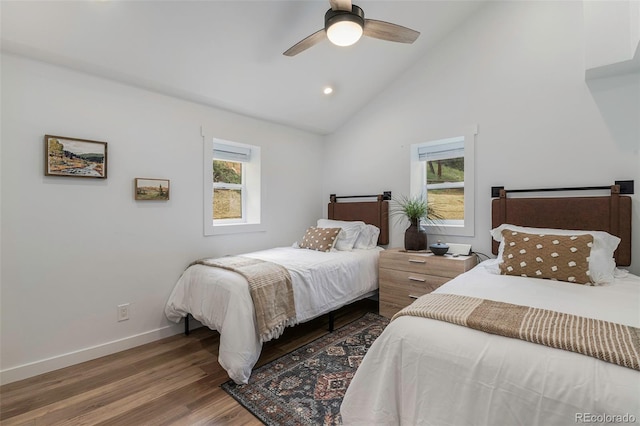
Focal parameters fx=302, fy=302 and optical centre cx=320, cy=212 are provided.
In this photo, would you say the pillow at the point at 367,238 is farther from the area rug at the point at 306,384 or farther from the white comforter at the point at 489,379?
the white comforter at the point at 489,379

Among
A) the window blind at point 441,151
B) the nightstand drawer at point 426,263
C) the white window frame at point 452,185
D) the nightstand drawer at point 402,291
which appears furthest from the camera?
the window blind at point 441,151

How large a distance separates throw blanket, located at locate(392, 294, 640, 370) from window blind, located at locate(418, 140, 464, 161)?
2.22 metres

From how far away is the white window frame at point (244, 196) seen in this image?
10.3 feet

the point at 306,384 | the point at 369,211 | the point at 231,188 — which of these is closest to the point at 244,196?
the point at 231,188

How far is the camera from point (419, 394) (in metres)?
1.23

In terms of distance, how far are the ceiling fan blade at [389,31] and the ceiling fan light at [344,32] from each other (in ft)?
0.35

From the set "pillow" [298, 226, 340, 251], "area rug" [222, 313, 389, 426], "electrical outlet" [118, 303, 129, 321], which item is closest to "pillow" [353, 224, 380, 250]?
"pillow" [298, 226, 340, 251]

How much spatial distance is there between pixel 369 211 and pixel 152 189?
7.96ft

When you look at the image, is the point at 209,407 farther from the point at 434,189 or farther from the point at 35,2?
the point at 434,189

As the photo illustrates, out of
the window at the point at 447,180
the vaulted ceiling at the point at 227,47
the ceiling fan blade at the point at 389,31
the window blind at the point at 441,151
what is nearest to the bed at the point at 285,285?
the window at the point at 447,180

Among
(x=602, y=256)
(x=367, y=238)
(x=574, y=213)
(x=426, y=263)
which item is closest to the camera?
(x=602, y=256)

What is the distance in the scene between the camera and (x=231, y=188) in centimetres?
360

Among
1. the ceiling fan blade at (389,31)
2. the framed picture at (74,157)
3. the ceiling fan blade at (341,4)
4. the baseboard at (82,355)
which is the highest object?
→ the ceiling fan blade at (341,4)

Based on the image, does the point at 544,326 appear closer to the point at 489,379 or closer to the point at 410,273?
the point at 489,379
